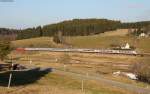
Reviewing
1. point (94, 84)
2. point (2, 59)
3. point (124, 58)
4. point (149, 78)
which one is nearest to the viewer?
point (94, 84)

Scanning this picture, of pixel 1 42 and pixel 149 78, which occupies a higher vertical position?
pixel 1 42

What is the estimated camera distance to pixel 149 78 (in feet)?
220

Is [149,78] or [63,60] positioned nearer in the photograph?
[149,78]

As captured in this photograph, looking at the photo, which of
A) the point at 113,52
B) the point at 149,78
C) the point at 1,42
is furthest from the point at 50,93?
the point at 113,52

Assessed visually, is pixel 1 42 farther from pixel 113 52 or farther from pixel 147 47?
pixel 147 47

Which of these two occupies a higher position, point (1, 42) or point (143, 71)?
point (1, 42)

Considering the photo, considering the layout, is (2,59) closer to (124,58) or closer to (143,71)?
(143,71)

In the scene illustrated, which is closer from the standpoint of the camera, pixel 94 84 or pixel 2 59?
pixel 94 84

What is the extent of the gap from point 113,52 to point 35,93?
138m

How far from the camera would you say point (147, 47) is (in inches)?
7653

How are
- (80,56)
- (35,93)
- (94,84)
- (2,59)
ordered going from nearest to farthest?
1. (35,93)
2. (94,84)
3. (2,59)
4. (80,56)

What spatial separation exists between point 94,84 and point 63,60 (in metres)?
59.2

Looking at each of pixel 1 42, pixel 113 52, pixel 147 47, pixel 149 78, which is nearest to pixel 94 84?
pixel 149 78

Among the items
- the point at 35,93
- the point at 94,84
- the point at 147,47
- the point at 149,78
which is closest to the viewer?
the point at 35,93
